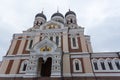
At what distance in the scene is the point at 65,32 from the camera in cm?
2434

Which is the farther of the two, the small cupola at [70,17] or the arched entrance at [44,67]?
the small cupola at [70,17]

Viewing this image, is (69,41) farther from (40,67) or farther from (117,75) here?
(117,75)

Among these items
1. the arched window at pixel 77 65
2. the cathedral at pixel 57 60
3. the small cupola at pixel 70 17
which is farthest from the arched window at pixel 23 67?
the small cupola at pixel 70 17

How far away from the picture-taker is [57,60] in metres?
19.0

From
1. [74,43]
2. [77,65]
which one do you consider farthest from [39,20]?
[77,65]

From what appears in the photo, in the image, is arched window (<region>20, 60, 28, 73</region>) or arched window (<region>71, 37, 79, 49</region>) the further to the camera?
arched window (<region>71, 37, 79, 49</region>)

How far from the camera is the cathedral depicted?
18734 millimetres

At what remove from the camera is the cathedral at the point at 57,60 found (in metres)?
18.7

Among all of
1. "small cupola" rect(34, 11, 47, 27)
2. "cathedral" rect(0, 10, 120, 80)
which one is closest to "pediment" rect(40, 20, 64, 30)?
"cathedral" rect(0, 10, 120, 80)

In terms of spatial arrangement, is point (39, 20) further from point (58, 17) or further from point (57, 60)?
point (57, 60)

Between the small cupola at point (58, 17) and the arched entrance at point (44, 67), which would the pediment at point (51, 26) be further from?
the arched entrance at point (44, 67)

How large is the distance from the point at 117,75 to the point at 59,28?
37.2 ft

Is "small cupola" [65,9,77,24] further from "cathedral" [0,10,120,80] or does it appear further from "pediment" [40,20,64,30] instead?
"cathedral" [0,10,120,80]

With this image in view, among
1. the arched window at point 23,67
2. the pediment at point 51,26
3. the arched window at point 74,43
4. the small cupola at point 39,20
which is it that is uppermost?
the small cupola at point 39,20
